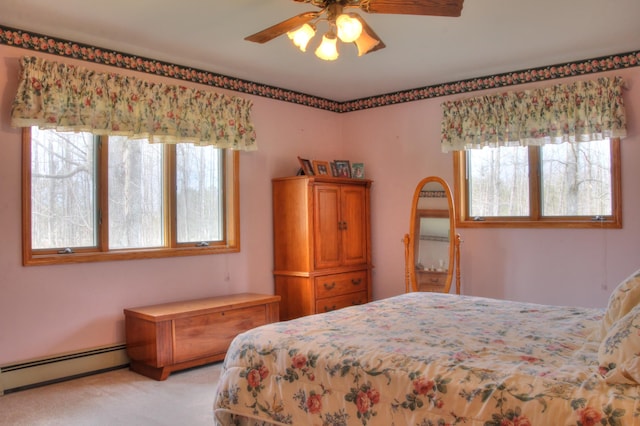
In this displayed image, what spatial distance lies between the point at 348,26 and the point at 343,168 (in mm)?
2977

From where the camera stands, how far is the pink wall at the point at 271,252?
354cm

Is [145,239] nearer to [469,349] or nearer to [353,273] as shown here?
[353,273]

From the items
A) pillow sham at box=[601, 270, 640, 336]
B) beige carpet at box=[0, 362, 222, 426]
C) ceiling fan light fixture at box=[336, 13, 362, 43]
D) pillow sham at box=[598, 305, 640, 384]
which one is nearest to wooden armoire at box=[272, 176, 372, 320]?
beige carpet at box=[0, 362, 222, 426]

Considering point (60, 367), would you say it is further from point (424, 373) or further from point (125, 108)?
point (424, 373)

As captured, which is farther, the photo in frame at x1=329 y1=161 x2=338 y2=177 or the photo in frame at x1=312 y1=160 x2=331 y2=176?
the photo in frame at x1=329 y1=161 x2=338 y2=177

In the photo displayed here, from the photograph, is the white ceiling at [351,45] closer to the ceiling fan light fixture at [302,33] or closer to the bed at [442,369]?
the ceiling fan light fixture at [302,33]

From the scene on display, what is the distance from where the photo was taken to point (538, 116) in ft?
14.9

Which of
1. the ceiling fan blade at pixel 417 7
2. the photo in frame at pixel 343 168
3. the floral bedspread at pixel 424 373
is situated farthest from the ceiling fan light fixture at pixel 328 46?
the photo in frame at pixel 343 168

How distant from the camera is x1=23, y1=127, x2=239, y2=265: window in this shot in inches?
147

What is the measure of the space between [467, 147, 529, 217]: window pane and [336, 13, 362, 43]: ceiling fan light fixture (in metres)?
2.76

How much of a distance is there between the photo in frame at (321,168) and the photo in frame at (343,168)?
14 cm

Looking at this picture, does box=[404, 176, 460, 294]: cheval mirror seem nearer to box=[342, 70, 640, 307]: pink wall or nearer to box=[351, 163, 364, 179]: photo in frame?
box=[342, 70, 640, 307]: pink wall

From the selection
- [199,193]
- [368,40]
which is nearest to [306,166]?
[199,193]

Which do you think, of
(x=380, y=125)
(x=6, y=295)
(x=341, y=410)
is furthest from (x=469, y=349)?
(x=380, y=125)
